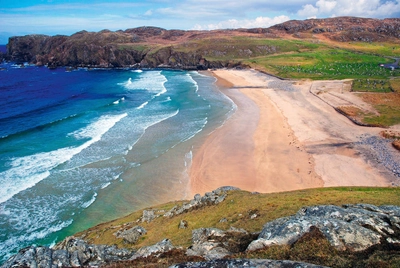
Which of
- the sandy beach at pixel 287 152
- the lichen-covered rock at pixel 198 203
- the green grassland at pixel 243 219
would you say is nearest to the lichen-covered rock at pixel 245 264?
the green grassland at pixel 243 219

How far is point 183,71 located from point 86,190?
321 ft

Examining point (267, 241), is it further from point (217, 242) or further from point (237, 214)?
point (237, 214)

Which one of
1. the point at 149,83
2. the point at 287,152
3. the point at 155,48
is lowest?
the point at 287,152

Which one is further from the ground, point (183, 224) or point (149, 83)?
point (149, 83)

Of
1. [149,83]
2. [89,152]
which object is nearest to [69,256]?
[89,152]

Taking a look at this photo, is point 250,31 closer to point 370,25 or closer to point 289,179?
point 370,25

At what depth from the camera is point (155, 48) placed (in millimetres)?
142375

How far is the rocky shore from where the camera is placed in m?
11.6

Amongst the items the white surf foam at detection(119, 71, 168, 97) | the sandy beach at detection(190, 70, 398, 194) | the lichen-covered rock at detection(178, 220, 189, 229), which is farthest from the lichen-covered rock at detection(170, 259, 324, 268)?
the white surf foam at detection(119, 71, 168, 97)

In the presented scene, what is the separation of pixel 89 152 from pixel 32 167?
7.21 m

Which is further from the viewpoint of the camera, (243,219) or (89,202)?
(89,202)

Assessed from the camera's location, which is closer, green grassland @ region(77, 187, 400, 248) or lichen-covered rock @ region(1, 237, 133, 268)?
lichen-covered rock @ region(1, 237, 133, 268)

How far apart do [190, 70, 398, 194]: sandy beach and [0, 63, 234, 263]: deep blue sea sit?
9.89 ft

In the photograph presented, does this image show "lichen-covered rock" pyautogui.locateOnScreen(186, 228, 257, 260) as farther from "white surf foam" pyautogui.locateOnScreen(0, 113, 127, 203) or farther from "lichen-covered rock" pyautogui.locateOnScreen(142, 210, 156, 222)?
"white surf foam" pyautogui.locateOnScreen(0, 113, 127, 203)
